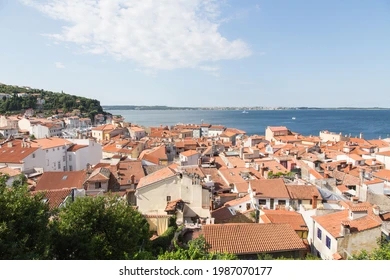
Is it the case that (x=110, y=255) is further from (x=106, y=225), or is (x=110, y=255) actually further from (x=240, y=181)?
(x=240, y=181)

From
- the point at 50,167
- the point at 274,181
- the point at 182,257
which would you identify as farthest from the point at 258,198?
the point at 50,167

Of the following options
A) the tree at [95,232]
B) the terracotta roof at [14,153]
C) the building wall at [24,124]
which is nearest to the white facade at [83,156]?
the terracotta roof at [14,153]

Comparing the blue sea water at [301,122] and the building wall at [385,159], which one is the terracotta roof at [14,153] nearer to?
the building wall at [385,159]

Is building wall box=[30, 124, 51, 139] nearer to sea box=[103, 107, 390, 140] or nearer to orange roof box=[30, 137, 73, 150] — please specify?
sea box=[103, 107, 390, 140]

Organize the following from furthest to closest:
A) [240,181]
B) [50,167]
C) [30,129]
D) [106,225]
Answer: [30,129] < [50,167] < [240,181] < [106,225]

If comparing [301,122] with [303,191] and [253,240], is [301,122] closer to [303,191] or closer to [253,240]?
[303,191]

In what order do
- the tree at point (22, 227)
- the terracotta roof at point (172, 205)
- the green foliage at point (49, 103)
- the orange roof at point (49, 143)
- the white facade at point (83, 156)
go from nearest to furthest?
1. the tree at point (22, 227)
2. the terracotta roof at point (172, 205)
3. the orange roof at point (49, 143)
4. the white facade at point (83, 156)
5. the green foliage at point (49, 103)

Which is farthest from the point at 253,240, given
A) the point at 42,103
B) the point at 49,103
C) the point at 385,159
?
the point at 42,103
